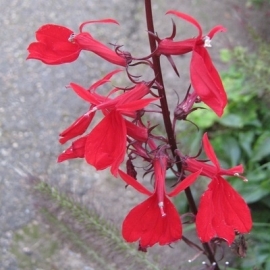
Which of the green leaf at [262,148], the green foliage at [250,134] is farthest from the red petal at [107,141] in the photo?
the green leaf at [262,148]

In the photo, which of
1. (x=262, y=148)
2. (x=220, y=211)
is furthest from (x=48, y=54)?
(x=262, y=148)

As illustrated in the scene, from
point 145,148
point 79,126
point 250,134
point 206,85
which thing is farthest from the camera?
point 250,134

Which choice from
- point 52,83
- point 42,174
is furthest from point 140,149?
point 52,83

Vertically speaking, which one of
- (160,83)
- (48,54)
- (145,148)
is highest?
(48,54)

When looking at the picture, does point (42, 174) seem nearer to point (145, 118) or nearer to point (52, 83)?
point (52, 83)

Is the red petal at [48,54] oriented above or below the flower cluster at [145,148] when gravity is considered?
above

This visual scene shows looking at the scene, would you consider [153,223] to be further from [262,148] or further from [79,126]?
[262,148]

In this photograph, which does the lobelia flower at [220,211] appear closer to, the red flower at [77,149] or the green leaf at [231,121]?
the red flower at [77,149]

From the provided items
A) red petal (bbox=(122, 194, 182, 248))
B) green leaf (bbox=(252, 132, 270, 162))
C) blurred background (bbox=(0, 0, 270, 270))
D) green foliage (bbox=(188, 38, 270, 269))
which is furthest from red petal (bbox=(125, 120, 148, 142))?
green leaf (bbox=(252, 132, 270, 162))
